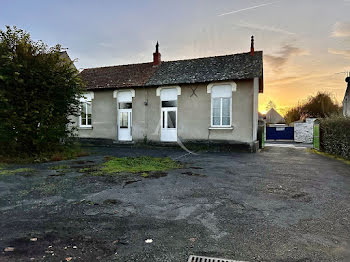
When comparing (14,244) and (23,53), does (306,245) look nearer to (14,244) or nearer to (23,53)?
(14,244)

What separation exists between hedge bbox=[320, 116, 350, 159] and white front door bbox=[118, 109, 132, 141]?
40.8ft

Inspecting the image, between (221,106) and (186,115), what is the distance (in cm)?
233

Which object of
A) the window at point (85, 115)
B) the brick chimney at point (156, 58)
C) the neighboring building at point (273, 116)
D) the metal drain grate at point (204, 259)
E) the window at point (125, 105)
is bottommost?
the metal drain grate at point (204, 259)

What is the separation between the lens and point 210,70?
15656mm

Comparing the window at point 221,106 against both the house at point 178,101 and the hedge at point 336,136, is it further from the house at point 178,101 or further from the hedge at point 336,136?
the hedge at point 336,136

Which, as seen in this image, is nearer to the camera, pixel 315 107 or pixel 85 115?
pixel 85 115

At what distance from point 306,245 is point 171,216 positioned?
2.07 m

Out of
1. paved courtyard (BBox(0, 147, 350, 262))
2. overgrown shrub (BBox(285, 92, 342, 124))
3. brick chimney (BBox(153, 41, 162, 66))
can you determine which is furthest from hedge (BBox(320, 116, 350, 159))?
overgrown shrub (BBox(285, 92, 342, 124))

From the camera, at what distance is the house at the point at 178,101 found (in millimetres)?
14219

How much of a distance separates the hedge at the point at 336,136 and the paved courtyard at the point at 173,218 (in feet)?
17.3

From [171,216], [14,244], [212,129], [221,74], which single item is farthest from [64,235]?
[221,74]

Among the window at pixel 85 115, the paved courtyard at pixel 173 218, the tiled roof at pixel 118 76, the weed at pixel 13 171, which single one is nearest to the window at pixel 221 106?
the tiled roof at pixel 118 76

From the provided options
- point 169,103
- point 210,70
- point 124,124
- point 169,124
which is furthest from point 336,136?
point 124,124

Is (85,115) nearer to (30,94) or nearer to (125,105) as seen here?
(125,105)
